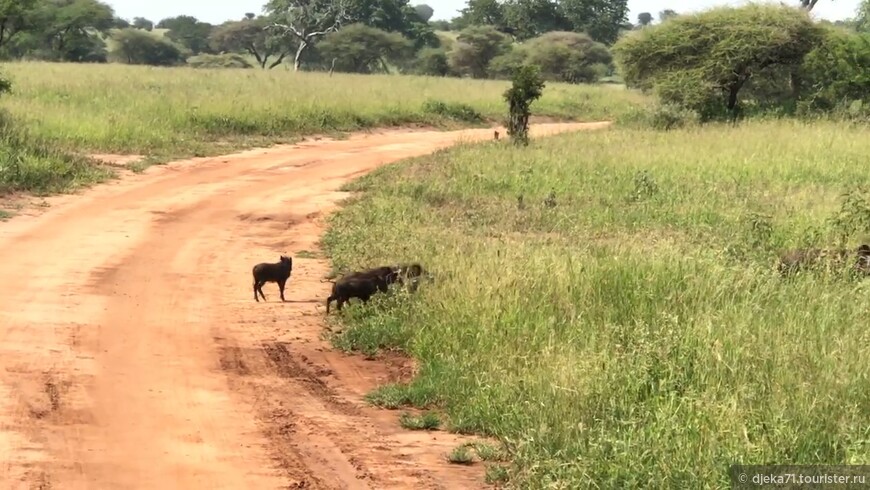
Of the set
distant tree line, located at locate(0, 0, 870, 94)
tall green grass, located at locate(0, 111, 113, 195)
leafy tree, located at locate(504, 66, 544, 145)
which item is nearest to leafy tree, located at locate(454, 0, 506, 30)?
distant tree line, located at locate(0, 0, 870, 94)

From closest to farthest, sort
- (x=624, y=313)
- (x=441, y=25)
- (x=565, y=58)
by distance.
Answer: (x=624, y=313)
(x=565, y=58)
(x=441, y=25)

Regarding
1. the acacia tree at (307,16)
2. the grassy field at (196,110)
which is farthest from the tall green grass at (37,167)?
the acacia tree at (307,16)

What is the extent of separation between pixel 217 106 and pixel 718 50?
13246 mm

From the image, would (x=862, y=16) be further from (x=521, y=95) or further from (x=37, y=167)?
(x=37, y=167)

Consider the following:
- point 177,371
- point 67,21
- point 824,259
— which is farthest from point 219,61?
point 177,371

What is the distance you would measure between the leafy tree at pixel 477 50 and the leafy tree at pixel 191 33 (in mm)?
26736

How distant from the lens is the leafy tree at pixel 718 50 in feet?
82.9

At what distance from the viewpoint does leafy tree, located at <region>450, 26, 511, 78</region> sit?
57625 mm

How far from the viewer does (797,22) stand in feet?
84.6

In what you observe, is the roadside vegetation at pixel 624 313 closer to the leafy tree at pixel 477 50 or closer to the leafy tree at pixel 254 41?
the leafy tree at pixel 477 50

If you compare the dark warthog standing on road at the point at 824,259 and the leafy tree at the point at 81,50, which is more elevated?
the leafy tree at the point at 81,50

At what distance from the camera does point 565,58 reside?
52156 mm

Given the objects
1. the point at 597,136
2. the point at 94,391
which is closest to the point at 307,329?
the point at 94,391

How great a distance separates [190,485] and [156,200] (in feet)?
30.4
